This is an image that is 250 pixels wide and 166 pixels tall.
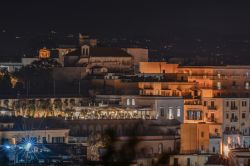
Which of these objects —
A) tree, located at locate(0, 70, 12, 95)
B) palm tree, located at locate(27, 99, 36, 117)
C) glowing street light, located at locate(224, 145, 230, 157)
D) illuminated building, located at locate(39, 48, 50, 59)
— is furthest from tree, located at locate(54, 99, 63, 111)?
illuminated building, located at locate(39, 48, 50, 59)

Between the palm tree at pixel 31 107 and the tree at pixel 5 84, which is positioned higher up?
the tree at pixel 5 84

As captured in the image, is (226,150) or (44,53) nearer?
(226,150)

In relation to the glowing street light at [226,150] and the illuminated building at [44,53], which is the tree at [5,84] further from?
the glowing street light at [226,150]

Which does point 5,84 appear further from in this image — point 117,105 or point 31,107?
point 117,105

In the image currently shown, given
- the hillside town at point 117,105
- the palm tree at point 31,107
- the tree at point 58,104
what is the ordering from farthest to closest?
1. the tree at point 58,104
2. the palm tree at point 31,107
3. the hillside town at point 117,105

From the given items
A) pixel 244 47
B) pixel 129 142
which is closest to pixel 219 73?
pixel 244 47

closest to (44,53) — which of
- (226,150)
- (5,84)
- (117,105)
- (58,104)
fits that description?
(5,84)

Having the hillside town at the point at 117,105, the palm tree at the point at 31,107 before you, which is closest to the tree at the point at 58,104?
the hillside town at the point at 117,105

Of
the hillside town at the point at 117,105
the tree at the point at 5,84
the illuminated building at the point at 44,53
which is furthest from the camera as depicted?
the illuminated building at the point at 44,53

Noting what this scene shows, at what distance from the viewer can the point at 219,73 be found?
4853 cm

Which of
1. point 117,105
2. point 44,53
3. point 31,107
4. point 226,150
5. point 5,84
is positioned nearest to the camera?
point 226,150

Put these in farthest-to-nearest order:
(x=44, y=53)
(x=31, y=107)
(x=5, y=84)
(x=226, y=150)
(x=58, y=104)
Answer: (x=44, y=53), (x=5, y=84), (x=58, y=104), (x=31, y=107), (x=226, y=150)

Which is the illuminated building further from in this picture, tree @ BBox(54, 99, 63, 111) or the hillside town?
tree @ BBox(54, 99, 63, 111)

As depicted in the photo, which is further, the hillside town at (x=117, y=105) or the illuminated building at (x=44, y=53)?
the illuminated building at (x=44, y=53)
